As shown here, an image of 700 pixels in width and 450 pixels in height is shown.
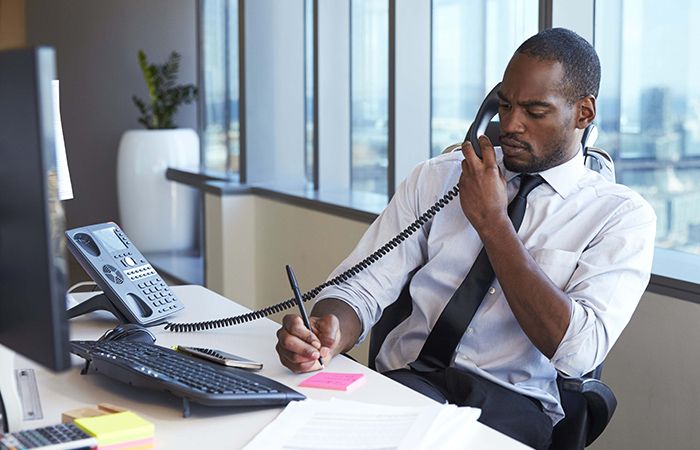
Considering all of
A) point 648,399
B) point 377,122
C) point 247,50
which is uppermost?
point 247,50

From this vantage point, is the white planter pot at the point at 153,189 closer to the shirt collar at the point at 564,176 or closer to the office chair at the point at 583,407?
the office chair at the point at 583,407

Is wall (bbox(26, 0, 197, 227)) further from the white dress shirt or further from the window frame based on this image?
the white dress shirt

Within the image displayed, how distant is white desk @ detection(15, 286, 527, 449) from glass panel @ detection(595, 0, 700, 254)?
1363mm

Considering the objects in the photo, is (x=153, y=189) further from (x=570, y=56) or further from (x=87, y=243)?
(x=570, y=56)

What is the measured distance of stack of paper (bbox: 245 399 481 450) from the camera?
52.8 inches

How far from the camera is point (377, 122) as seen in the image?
450 cm

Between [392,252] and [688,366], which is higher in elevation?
[392,252]

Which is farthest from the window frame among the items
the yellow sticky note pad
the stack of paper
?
the yellow sticky note pad

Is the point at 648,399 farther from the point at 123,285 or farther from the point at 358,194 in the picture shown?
the point at 358,194

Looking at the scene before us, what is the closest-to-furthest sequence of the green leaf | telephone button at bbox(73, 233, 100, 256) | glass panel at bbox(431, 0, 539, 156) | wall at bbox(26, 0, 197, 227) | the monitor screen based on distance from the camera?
1. the monitor screen
2. telephone button at bbox(73, 233, 100, 256)
3. glass panel at bbox(431, 0, 539, 156)
4. the green leaf
5. wall at bbox(26, 0, 197, 227)

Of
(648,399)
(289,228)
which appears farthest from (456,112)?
(648,399)

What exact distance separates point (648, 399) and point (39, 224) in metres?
1.96

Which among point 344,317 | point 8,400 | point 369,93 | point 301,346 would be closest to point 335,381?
point 301,346

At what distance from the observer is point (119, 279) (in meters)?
2.10
